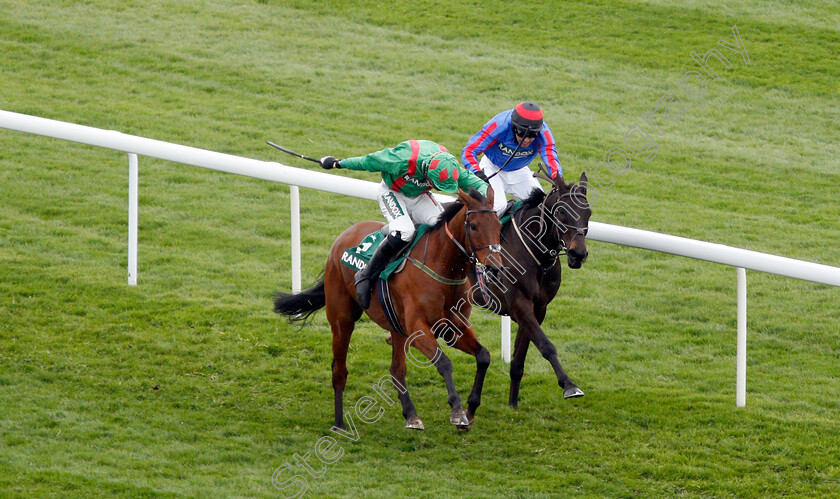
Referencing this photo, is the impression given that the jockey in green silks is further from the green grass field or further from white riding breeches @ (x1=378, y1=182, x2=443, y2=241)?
the green grass field

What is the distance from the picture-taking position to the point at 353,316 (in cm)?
661

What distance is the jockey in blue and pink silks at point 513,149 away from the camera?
6.80 meters

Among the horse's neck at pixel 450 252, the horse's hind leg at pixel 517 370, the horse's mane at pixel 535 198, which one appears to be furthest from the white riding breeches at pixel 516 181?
the horse's neck at pixel 450 252

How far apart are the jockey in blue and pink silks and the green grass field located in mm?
1336

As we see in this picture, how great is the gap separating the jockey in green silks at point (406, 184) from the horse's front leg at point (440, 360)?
49cm

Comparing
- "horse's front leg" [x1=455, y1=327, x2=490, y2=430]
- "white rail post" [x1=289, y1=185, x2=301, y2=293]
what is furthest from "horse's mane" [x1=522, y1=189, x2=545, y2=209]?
"white rail post" [x1=289, y1=185, x2=301, y2=293]

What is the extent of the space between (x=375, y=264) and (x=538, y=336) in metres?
1.10

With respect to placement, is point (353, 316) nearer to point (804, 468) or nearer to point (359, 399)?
point (359, 399)

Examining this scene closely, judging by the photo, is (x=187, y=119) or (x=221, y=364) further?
(x=187, y=119)

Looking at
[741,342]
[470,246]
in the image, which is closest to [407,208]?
[470,246]

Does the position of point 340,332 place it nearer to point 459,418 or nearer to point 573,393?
point 459,418

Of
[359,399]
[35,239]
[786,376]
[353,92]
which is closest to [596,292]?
[786,376]

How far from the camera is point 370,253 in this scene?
6.35 m

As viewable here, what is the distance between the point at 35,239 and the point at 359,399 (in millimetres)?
3768
